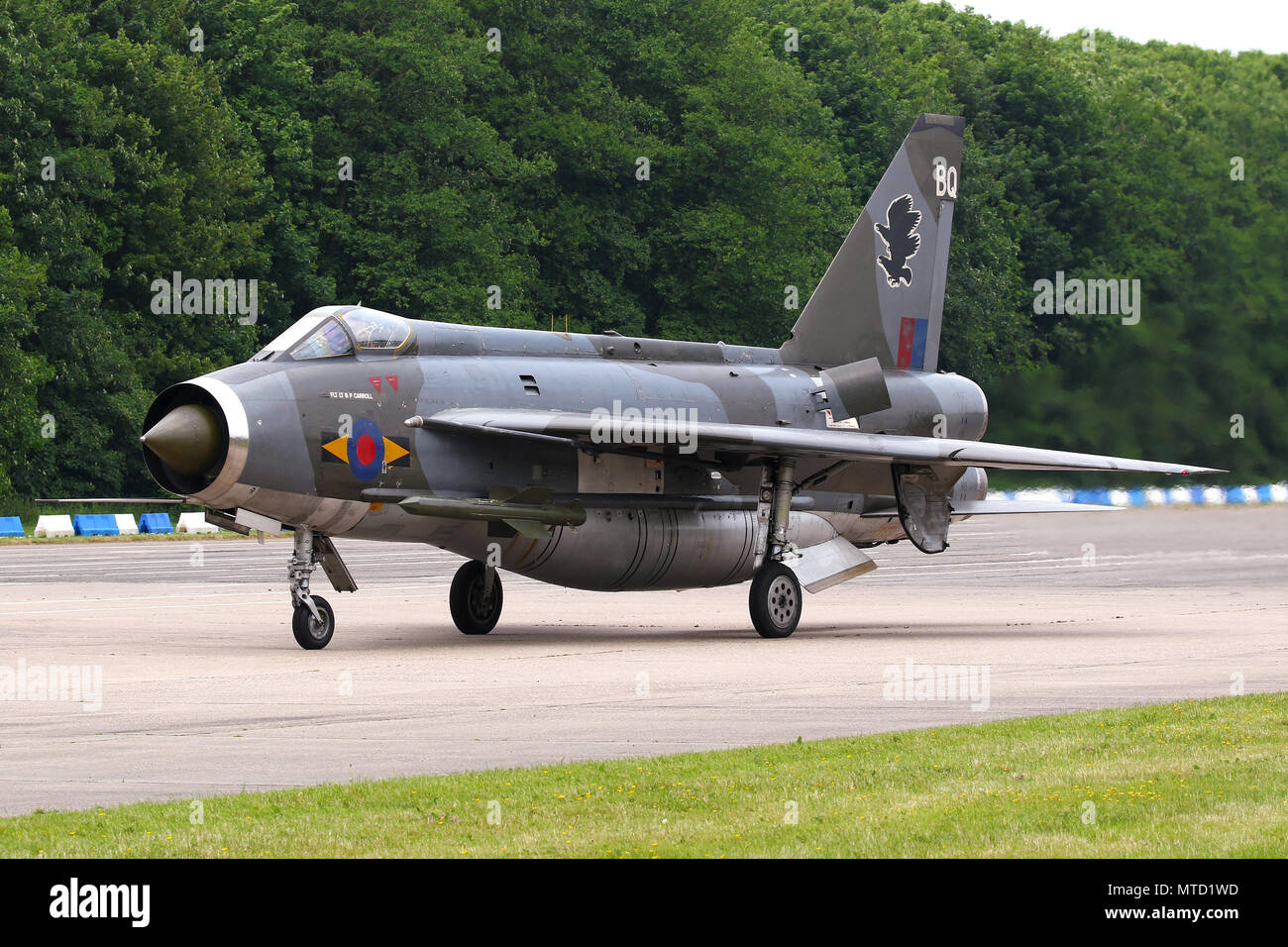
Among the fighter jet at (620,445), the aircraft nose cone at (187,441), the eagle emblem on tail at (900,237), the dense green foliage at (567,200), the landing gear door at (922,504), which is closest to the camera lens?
the aircraft nose cone at (187,441)

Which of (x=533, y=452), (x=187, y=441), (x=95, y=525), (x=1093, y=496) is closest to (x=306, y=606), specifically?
(x=187, y=441)

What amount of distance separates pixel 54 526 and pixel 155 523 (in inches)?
106

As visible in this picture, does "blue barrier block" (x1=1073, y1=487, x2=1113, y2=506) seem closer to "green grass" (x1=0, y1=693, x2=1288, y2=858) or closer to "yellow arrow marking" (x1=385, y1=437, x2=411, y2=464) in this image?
"yellow arrow marking" (x1=385, y1=437, x2=411, y2=464)

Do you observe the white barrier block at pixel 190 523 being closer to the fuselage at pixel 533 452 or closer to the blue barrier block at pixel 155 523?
the blue barrier block at pixel 155 523

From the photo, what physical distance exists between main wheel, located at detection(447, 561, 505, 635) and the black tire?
2321 mm

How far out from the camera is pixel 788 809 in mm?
8773

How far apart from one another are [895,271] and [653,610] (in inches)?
213

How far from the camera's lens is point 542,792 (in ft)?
30.5

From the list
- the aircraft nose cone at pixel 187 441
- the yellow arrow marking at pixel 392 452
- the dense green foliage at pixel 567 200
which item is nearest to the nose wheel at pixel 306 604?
the yellow arrow marking at pixel 392 452

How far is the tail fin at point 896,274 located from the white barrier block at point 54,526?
85.9 feet

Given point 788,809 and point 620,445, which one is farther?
point 620,445

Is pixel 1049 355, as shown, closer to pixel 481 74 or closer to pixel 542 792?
pixel 481 74

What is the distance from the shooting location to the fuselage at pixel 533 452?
17750 mm

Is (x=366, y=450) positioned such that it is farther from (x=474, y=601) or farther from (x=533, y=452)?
(x=474, y=601)
